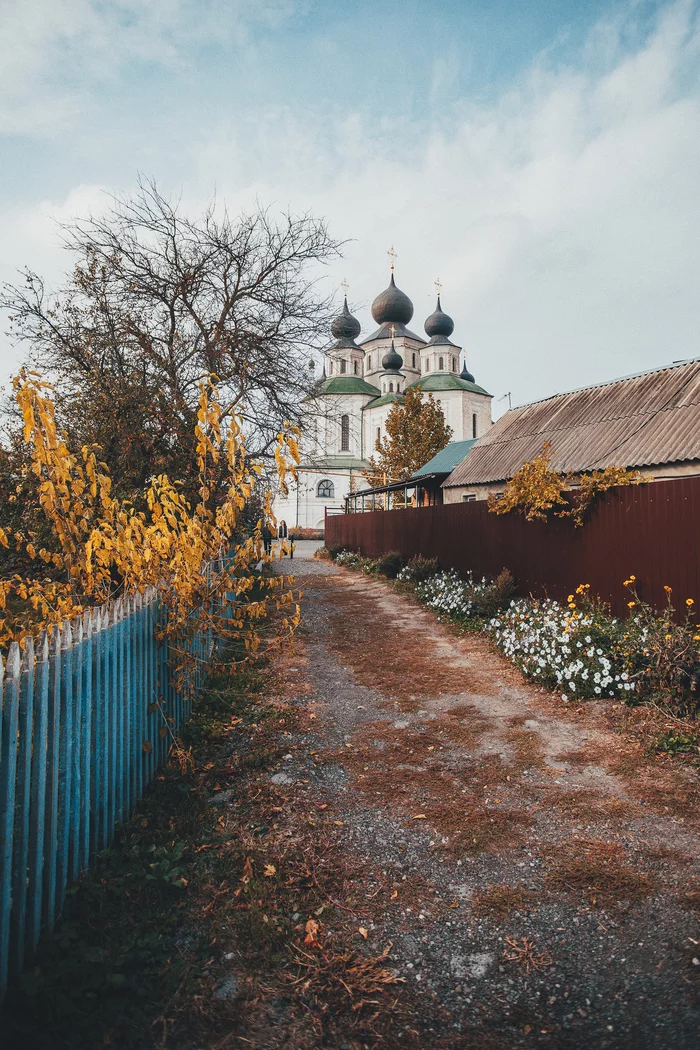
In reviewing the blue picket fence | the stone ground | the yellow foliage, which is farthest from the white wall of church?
the blue picket fence

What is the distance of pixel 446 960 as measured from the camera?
2668 mm

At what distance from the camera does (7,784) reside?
92.5 inches

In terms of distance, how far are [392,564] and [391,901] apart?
13.0 m

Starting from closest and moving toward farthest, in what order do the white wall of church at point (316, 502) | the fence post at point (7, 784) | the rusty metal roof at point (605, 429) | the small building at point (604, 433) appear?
1. the fence post at point (7, 784)
2. the small building at point (604, 433)
3. the rusty metal roof at point (605, 429)
4. the white wall of church at point (316, 502)

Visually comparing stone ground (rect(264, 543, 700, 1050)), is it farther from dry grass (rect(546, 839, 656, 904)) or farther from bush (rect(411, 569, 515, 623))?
bush (rect(411, 569, 515, 623))

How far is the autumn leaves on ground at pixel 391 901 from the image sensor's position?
231 centimetres

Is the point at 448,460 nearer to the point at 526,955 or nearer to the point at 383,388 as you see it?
the point at 526,955

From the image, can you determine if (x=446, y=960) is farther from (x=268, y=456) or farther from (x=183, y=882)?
(x=268, y=456)

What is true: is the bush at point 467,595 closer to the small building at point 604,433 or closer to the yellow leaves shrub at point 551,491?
the yellow leaves shrub at point 551,491

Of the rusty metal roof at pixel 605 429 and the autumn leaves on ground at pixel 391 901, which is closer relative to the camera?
the autumn leaves on ground at pixel 391 901

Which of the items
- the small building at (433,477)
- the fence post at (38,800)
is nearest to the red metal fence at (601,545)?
the fence post at (38,800)

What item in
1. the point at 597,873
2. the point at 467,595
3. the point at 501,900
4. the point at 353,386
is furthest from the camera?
the point at 353,386

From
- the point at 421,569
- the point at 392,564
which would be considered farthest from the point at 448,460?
the point at 421,569

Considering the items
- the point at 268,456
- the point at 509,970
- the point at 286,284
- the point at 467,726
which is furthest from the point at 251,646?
the point at 286,284
